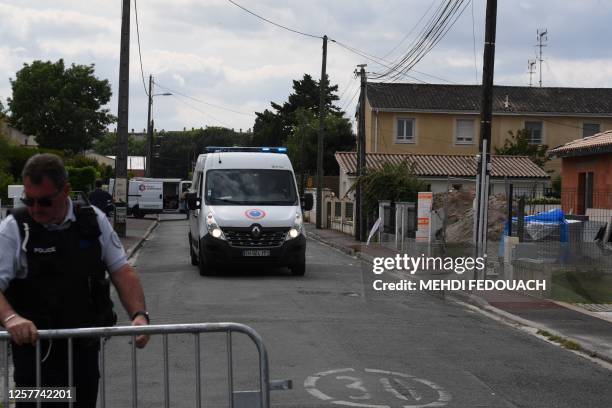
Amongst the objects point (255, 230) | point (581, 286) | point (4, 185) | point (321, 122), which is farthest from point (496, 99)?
point (581, 286)

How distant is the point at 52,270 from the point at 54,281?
56 millimetres

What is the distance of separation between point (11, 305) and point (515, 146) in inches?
1985

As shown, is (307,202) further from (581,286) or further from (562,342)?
(562,342)

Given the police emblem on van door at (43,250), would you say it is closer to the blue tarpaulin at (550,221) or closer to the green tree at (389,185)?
the blue tarpaulin at (550,221)

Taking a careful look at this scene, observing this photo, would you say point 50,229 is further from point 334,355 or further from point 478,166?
point 478,166

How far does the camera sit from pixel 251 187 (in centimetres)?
1903

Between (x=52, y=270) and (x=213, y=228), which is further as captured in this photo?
(x=213, y=228)

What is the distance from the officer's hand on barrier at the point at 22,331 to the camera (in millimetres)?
4312

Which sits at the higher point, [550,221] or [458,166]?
[458,166]

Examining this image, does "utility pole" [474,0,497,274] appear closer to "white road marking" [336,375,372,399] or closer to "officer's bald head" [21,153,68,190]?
"white road marking" [336,375,372,399]

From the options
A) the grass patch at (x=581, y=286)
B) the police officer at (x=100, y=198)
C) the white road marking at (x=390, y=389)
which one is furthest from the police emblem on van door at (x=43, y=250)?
the police officer at (x=100, y=198)

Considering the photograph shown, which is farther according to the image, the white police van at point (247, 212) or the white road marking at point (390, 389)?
the white police van at point (247, 212)

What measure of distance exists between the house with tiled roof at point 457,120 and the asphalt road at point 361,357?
1557 inches

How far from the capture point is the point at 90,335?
454 centimetres
